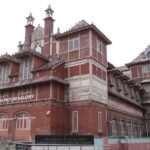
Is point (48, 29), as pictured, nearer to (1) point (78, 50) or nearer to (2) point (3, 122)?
(1) point (78, 50)

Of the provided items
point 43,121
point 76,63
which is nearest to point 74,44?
point 76,63

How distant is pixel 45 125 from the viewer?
80.4 feet

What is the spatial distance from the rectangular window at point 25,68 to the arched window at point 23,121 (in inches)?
173

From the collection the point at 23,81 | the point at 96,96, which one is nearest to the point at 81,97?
the point at 96,96

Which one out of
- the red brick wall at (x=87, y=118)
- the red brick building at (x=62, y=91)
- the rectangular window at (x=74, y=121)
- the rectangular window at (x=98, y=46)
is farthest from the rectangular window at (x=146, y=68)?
the rectangular window at (x=74, y=121)

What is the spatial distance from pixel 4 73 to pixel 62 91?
911 cm

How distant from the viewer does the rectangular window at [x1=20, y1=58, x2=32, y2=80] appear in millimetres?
28541

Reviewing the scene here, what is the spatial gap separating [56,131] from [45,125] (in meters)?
1.32

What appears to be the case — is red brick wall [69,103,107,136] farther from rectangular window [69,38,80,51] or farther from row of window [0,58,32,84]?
rectangular window [69,38,80,51]

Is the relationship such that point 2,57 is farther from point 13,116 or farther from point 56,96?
point 56,96

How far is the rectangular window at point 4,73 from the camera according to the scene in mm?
31056

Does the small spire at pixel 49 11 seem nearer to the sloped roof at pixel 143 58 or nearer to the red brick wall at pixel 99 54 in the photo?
the red brick wall at pixel 99 54

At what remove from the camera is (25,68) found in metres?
29.1

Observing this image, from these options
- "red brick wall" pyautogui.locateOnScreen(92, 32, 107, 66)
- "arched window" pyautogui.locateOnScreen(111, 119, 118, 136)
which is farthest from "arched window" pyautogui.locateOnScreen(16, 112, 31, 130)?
"arched window" pyautogui.locateOnScreen(111, 119, 118, 136)
